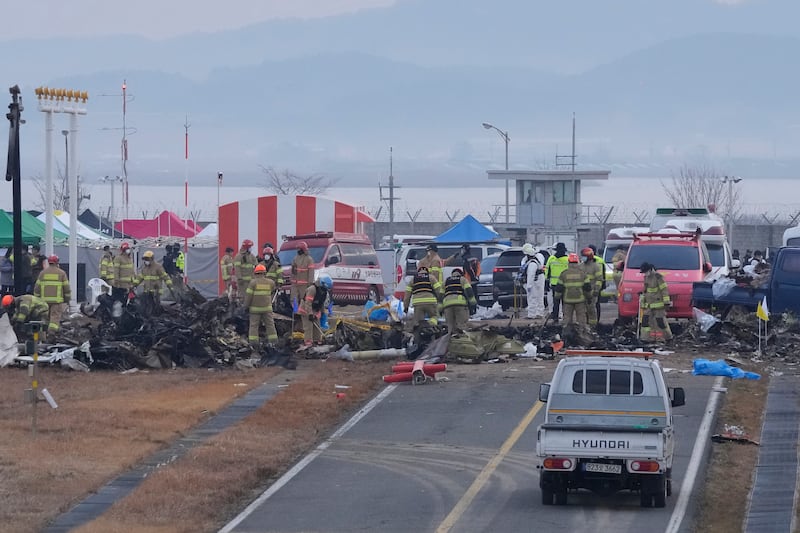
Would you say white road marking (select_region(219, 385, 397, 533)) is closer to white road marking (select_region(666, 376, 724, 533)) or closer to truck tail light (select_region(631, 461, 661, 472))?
truck tail light (select_region(631, 461, 661, 472))

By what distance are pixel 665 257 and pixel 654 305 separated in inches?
144

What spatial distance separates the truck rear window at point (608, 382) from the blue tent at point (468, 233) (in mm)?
27815

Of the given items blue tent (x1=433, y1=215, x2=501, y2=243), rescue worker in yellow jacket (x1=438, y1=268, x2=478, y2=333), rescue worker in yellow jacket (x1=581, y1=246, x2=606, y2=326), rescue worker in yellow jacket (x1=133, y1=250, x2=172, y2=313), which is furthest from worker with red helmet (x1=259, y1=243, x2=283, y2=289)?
blue tent (x1=433, y1=215, x2=501, y2=243)

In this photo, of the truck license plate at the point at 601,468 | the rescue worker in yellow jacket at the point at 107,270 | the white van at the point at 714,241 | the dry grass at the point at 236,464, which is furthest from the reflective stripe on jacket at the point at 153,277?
the truck license plate at the point at 601,468

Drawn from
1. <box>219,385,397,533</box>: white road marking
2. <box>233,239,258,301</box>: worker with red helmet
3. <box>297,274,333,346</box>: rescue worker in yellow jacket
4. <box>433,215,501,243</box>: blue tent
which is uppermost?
<box>433,215,501,243</box>: blue tent

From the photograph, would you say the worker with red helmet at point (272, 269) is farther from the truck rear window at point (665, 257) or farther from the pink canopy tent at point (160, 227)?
the pink canopy tent at point (160, 227)

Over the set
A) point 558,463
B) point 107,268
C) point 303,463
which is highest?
point 107,268

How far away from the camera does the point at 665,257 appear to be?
28141 millimetres

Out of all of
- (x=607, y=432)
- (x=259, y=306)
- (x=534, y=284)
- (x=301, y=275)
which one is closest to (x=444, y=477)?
(x=607, y=432)

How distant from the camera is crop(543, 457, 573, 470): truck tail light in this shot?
12.8 metres

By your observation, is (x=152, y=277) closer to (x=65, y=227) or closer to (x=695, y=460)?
(x=65, y=227)

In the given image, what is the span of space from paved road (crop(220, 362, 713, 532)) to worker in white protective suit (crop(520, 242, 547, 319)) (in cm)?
1098

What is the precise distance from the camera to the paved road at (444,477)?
507 inches

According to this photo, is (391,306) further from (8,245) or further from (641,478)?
(641,478)
